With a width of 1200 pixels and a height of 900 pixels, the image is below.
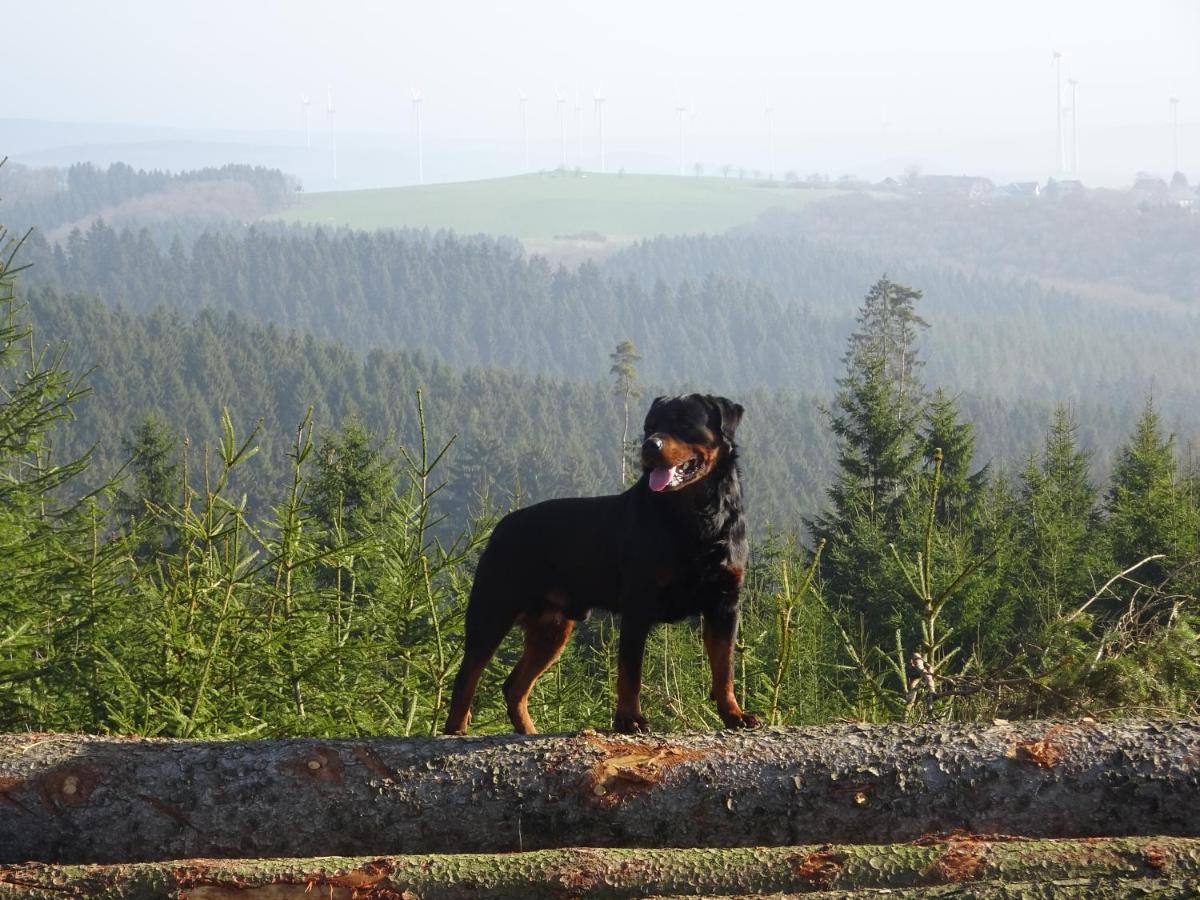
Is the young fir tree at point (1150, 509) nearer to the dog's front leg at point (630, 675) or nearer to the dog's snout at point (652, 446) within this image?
the dog's front leg at point (630, 675)

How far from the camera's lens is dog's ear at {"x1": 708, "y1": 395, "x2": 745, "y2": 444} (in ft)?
17.3

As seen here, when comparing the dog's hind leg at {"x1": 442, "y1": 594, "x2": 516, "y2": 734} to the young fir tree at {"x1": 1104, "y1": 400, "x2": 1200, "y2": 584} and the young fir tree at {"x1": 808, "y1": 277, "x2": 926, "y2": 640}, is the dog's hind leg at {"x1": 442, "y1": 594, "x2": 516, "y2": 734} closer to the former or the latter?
the young fir tree at {"x1": 1104, "y1": 400, "x2": 1200, "y2": 584}

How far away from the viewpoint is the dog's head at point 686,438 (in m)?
4.96

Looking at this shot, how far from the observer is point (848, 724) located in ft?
15.6

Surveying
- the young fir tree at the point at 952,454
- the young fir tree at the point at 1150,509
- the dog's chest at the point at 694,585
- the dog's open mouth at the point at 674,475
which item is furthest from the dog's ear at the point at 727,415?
the young fir tree at the point at 952,454

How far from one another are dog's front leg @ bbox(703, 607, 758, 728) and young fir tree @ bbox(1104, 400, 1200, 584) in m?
23.0

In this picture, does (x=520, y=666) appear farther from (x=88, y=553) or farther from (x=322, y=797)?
(x=88, y=553)

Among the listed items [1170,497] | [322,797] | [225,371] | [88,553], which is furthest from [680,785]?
[225,371]

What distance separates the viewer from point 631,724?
505 cm

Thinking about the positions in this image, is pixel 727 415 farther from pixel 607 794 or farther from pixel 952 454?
pixel 952 454

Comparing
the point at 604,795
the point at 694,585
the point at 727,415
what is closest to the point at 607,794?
the point at 604,795

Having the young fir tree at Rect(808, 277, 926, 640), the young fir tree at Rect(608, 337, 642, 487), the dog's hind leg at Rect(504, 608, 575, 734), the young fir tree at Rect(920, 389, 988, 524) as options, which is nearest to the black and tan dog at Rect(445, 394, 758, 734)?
the dog's hind leg at Rect(504, 608, 575, 734)

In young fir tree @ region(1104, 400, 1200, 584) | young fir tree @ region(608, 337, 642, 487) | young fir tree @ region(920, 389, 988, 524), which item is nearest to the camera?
young fir tree @ region(1104, 400, 1200, 584)

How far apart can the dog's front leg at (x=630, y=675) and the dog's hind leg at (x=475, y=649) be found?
2.44ft
